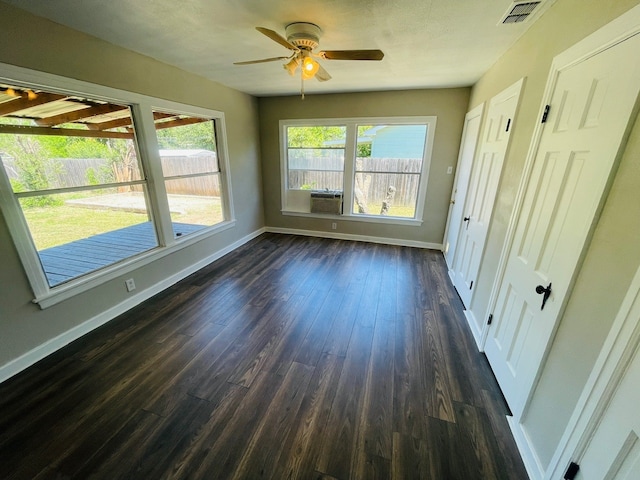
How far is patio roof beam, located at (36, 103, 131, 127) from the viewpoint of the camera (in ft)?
6.49

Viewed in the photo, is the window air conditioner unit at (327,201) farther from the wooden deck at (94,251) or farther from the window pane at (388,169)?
the wooden deck at (94,251)

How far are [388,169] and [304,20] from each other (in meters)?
2.87

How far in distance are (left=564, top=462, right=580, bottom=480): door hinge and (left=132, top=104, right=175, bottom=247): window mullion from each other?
3.62 meters

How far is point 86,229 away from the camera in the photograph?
2350mm

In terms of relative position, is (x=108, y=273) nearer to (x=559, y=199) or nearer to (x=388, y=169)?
(x=559, y=199)

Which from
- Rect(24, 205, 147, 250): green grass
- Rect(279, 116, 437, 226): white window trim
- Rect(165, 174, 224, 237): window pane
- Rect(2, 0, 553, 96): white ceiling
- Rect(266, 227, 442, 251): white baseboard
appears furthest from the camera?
Rect(266, 227, 442, 251): white baseboard

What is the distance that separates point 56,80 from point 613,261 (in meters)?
3.52

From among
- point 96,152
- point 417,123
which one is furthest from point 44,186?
point 417,123

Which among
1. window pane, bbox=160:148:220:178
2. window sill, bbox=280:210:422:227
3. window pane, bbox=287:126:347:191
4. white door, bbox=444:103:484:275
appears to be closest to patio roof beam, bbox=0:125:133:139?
window pane, bbox=160:148:220:178

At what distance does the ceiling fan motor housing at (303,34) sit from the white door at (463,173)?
2.07 m

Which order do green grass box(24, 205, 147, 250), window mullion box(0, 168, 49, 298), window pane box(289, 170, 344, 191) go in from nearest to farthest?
window mullion box(0, 168, 49, 298) < green grass box(24, 205, 147, 250) < window pane box(289, 170, 344, 191)

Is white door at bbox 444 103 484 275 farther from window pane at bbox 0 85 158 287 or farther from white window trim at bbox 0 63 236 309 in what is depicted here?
window pane at bbox 0 85 158 287

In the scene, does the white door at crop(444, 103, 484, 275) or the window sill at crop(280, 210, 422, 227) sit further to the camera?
the window sill at crop(280, 210, 422, 227)

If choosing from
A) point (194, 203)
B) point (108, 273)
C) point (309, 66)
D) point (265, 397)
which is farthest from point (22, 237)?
point (309, 66)
